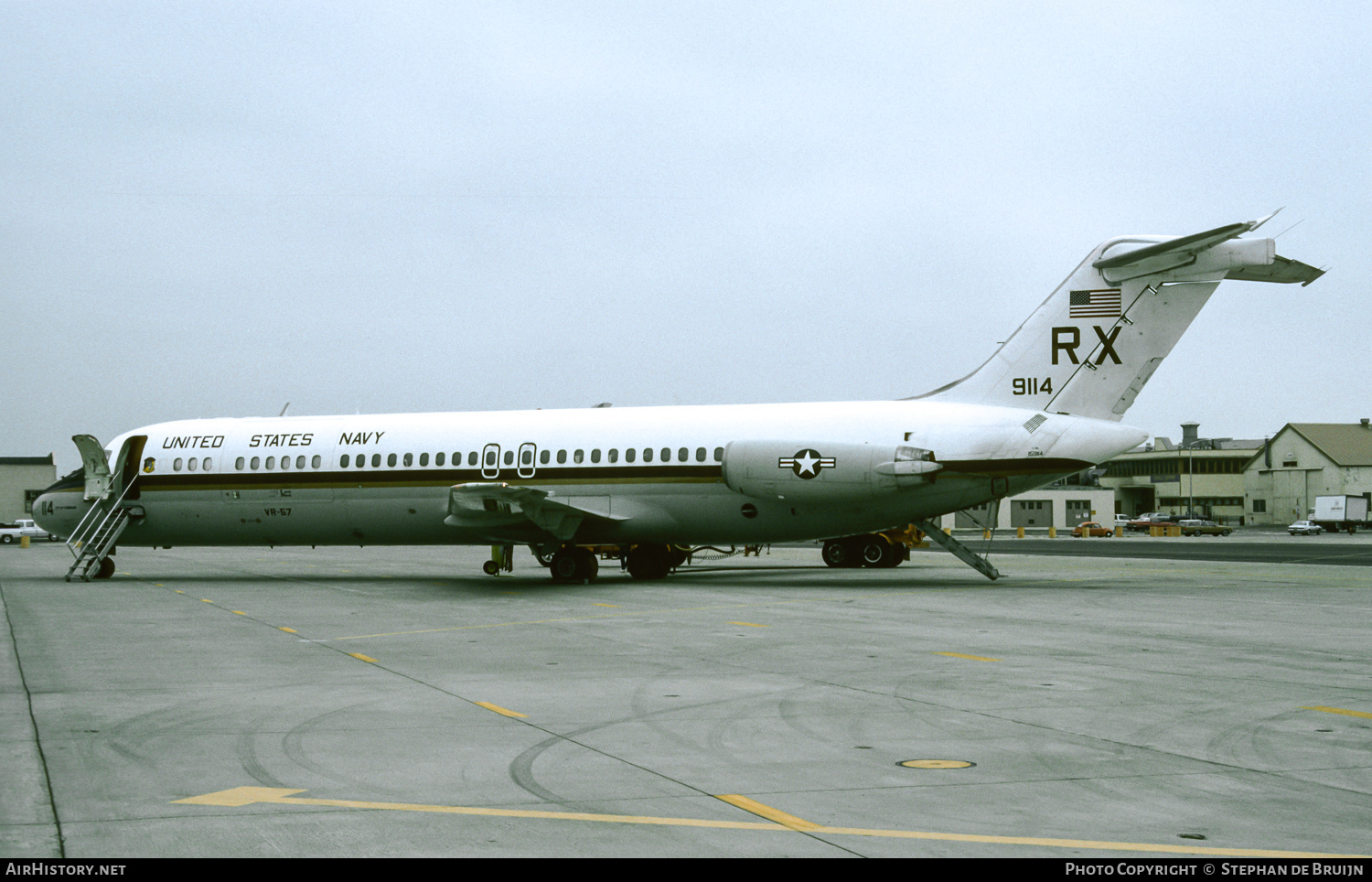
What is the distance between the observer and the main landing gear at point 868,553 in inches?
1403

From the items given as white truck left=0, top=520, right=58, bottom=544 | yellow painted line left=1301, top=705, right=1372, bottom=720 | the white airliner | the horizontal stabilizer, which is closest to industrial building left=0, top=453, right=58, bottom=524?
white truck left=0, top=520, right=58, bottom=544

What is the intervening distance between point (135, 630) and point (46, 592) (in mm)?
9958

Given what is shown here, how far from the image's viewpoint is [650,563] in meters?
29.9

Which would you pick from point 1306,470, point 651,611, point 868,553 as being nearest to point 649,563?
point 868,553

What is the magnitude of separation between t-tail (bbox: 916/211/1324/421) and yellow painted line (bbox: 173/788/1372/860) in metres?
19.5

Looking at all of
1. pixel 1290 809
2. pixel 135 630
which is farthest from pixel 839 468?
pixel 1290 809

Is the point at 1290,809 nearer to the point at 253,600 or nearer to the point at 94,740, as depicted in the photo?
the point at 94,740

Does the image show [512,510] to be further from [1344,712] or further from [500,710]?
[1344,712]

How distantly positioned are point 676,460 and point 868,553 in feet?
37.3

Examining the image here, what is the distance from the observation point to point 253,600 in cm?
2302

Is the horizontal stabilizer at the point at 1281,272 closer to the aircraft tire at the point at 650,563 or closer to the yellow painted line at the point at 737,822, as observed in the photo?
the aircraft tire at the point at 650,563

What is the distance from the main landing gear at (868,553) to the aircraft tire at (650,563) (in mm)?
7804

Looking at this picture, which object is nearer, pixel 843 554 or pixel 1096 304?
pixel 1096 304

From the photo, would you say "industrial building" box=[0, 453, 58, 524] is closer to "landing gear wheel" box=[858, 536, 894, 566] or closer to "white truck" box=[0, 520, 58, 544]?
"white truck" box=[0, 520, 58, 544]
